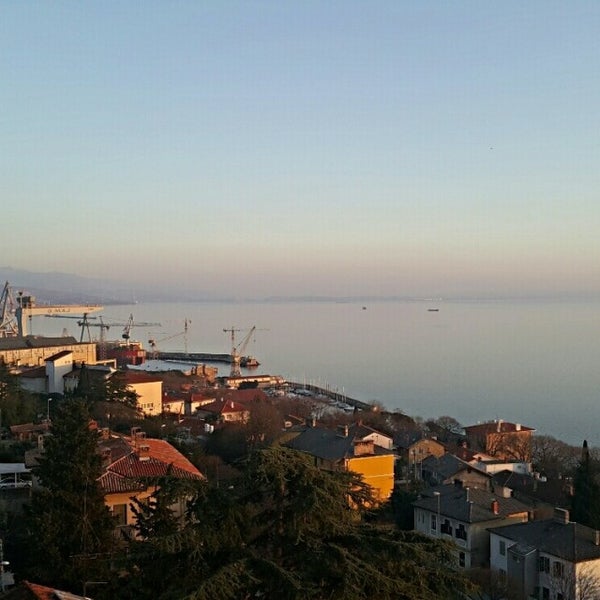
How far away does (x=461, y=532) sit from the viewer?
10.7 m

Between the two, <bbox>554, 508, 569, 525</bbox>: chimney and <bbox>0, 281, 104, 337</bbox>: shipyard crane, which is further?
<bbox>0, 281, 104, 337</bbox>: shipyard crane

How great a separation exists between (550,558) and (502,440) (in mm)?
10162

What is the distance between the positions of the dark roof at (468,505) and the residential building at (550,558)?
1.78 feet

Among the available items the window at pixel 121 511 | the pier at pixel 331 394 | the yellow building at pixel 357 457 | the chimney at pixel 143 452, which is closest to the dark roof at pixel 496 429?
the yellow building at pixel 357 457

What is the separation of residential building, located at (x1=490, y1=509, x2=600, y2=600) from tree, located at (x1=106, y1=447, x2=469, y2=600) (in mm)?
5706

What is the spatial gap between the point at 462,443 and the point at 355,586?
52.7ft

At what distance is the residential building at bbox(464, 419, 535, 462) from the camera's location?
18094 millimetres

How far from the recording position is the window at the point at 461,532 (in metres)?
10.6

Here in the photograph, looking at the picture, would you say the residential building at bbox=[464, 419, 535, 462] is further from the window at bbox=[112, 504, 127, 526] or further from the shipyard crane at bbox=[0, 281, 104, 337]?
the shipyard crane at bbox=[0, 281, 104, 337]

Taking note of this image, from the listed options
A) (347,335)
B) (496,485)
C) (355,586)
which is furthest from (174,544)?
(347,335)

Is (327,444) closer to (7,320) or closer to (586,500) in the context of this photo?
(586,500)

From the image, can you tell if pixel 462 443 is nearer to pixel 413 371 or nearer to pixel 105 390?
pixel 105 390

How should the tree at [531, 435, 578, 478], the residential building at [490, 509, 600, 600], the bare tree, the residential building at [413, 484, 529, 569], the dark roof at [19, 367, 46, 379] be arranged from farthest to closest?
the dark roof at [19, 367, 46, 379], the tree at [531, 435, 578, 478], the residential building at [413, 484, 529, 569], the residential building at [490, 509, 600, 600], the bare tree

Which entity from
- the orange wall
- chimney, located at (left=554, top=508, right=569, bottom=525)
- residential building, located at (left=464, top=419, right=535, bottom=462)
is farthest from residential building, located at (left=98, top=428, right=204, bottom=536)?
residential building, located at (left=464, top=419, right=535, bottom=462)
